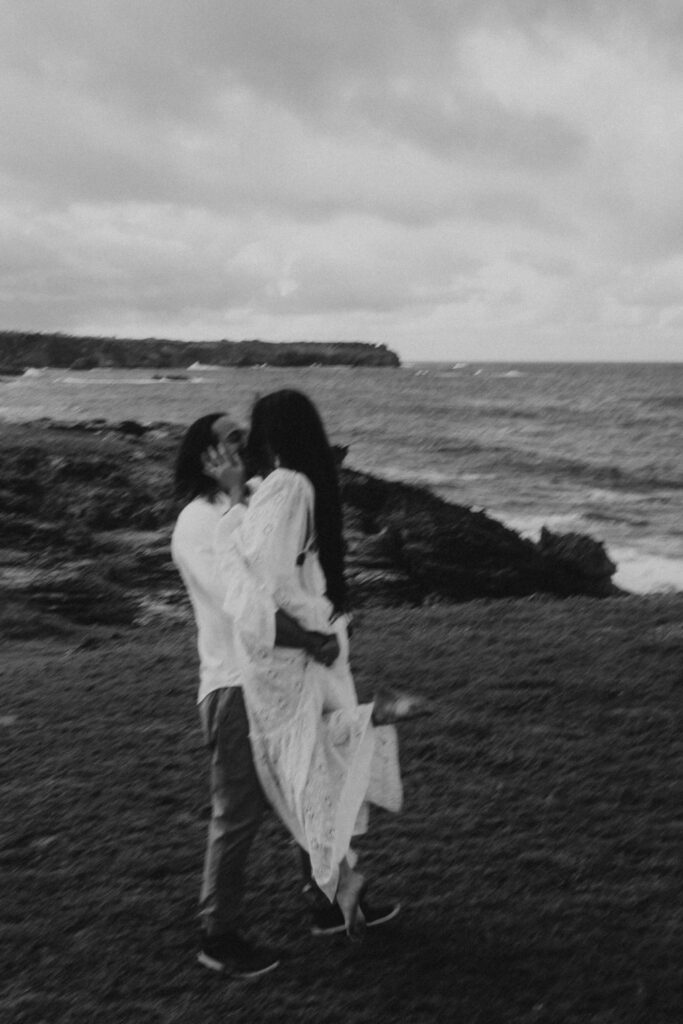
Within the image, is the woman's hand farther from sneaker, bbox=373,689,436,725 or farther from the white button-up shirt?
sneaker, bbox=373,689,436,725

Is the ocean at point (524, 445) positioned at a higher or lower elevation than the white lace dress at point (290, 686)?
lower

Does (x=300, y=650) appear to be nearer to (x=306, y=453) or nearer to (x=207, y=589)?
(x=207, y=589)

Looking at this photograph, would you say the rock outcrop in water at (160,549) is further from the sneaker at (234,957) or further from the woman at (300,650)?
the woman at (300,650)

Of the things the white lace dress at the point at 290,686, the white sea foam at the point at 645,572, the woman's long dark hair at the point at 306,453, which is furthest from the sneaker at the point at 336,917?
the white sea foam at the point at 645,572

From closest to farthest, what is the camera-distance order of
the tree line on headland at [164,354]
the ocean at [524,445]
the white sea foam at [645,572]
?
the white sea foam at [645,572], the ocean at [524,445], the tree line on headland at [164,354]

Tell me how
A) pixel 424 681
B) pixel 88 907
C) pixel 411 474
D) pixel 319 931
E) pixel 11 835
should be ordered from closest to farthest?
pixel 319 931 < pixel 88 907 < pixel 11 835 < pixel 424 681 < pixel 411 474

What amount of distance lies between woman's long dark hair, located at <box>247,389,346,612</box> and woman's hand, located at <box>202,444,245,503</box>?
0.07m

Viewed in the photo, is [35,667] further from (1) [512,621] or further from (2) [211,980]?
(2) [211,980]

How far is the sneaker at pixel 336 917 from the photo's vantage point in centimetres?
376

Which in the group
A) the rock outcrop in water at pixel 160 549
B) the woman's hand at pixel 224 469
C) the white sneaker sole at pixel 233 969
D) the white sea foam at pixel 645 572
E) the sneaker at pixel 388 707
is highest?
the woman's hand at pixel 224 469

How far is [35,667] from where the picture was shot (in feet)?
25.5

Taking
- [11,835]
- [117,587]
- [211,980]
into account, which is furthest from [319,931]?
[117,587]

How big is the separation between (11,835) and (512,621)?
4.64 m

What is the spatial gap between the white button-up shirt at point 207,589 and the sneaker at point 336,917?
102 centimetres
